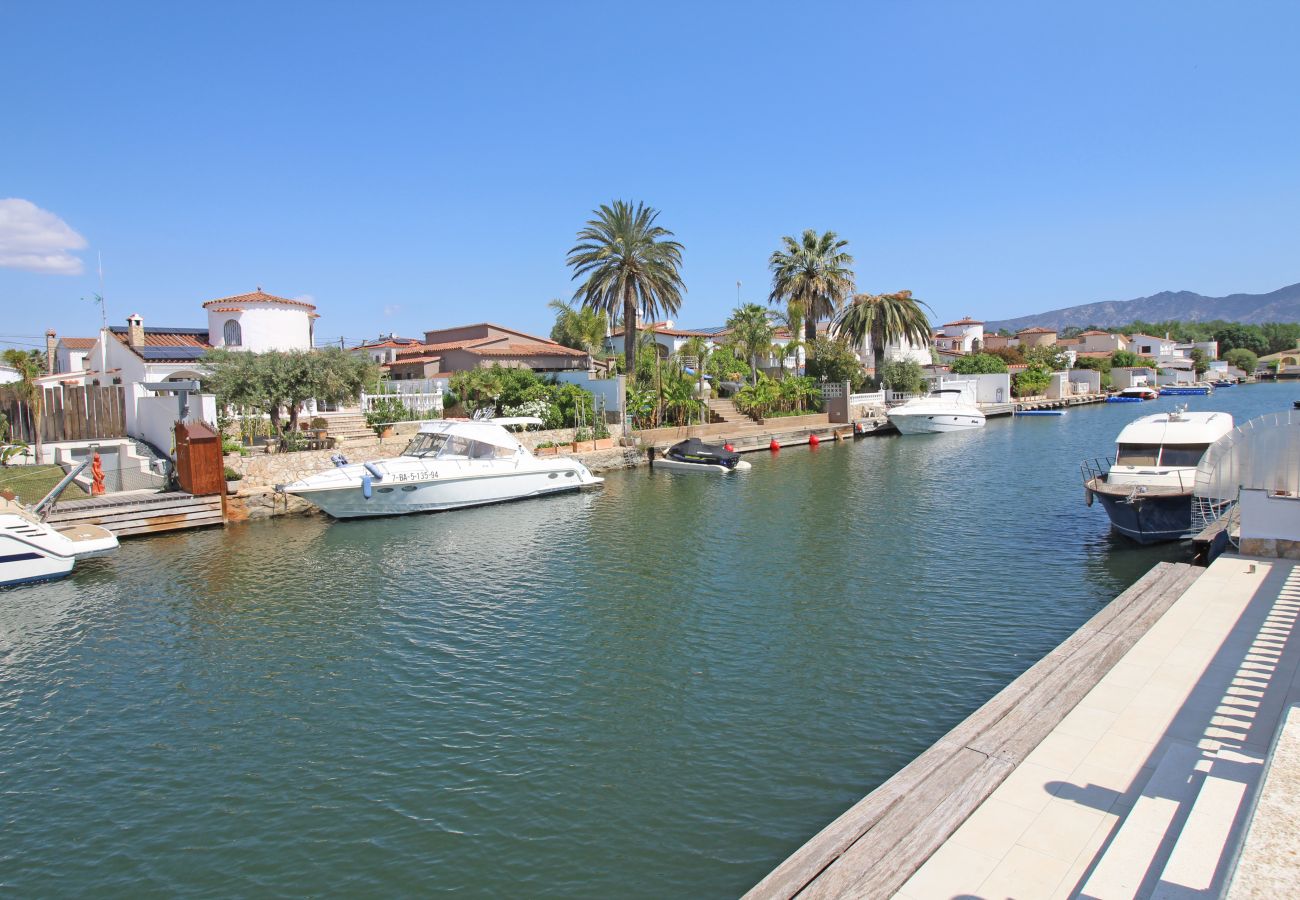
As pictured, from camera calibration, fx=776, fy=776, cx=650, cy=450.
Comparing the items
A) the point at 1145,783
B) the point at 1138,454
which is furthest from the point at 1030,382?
the point at 1145,783

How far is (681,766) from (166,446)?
2607 centimetres

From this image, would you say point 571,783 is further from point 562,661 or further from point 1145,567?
point 1145,567

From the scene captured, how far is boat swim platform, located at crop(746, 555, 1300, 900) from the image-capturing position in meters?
5.43

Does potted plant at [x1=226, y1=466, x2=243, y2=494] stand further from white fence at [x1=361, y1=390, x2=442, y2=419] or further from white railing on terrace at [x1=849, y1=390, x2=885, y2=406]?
white railing on terrace at [x1=849, y1=390, x2=885, y2=406]

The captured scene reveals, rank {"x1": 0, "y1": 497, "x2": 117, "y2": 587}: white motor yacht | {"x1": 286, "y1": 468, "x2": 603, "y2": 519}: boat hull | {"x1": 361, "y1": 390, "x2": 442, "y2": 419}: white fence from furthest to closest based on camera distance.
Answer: {"x1": 361, "y1": 390, "x2": 442, "y2": 419}: white fence, {"x1": 286, "y1": 468, "x2": 603, "y2": 519}: boat hull, {"x1": 0, "y1": 497, "x2": 117, "y2": 587}: white motor yacht

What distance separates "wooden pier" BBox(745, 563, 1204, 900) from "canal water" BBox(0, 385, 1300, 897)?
1341 millimetres

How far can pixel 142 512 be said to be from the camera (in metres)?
23.0

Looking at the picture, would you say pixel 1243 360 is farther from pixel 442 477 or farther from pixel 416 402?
pixel 442 477

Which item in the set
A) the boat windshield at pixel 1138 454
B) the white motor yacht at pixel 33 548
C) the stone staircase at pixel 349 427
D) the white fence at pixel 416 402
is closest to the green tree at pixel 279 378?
the stone staircase at pixel 349 427

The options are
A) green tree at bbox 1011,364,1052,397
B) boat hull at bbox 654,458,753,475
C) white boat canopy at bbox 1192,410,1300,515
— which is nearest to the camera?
white boat canopy at bbox 1192,410,1300,515

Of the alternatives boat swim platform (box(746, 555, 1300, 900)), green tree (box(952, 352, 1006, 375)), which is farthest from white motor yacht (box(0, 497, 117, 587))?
green tree (box(952, 352, 1006, 375))

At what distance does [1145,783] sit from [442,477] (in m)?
22.7

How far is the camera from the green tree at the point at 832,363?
186ft

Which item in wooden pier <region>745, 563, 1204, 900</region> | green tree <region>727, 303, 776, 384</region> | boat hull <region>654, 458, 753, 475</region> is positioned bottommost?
wooden pier <region>745, 563, 1204, 900</region>
